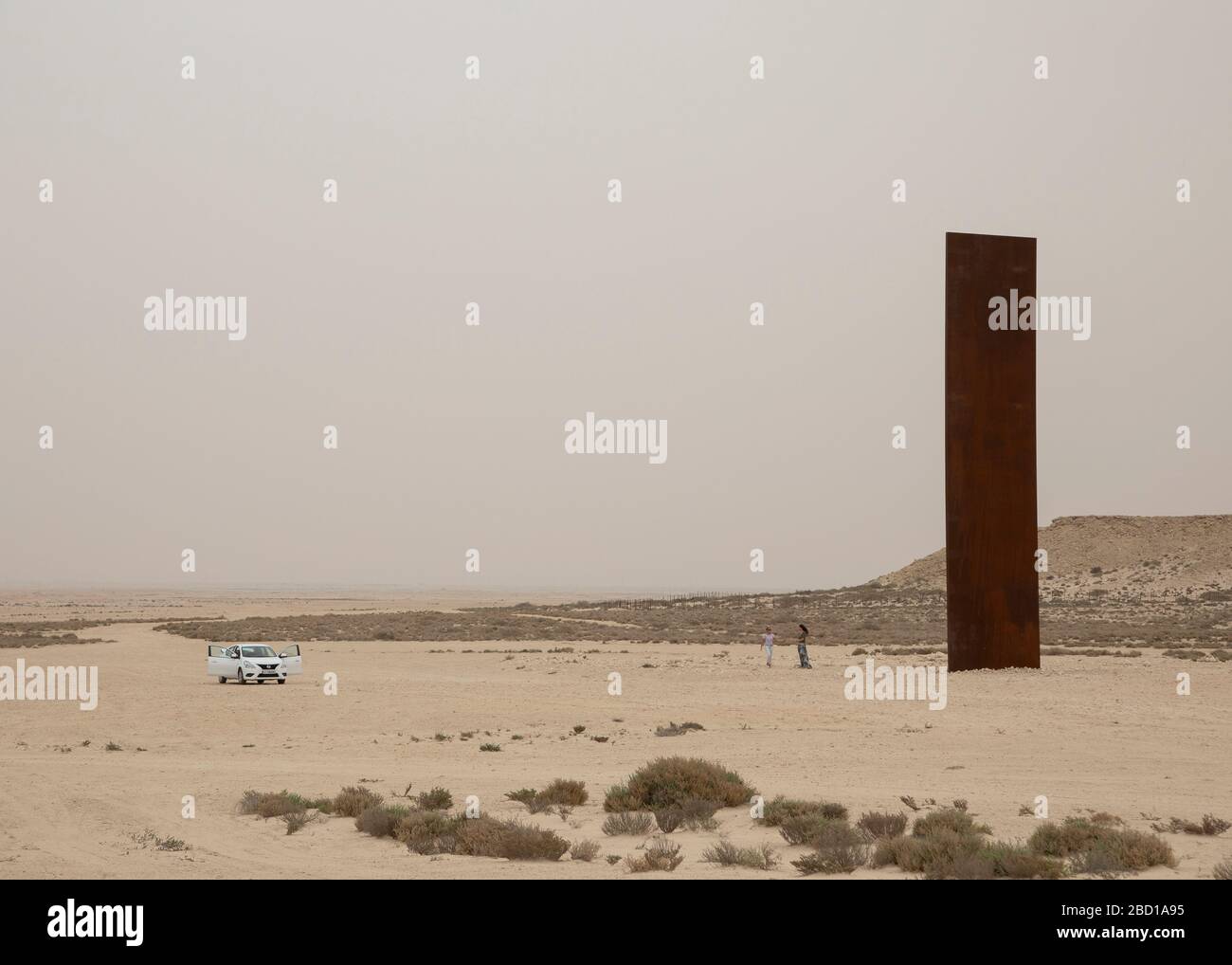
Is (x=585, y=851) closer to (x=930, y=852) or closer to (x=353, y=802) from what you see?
(x=930, y=852)

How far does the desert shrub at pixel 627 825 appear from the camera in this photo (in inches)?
569

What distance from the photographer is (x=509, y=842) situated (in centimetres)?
1295

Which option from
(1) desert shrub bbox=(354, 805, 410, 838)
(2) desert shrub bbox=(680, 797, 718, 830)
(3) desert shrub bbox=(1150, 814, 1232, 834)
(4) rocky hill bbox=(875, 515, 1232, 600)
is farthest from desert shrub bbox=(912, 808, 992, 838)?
(4) rocky hill bbox=(875, 515, 1232, 600)

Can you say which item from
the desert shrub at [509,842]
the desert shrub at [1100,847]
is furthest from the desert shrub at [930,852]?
the desert shrub at [509,842]

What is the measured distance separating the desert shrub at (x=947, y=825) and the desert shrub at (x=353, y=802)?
6723 mm

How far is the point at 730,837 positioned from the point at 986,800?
4011 mm

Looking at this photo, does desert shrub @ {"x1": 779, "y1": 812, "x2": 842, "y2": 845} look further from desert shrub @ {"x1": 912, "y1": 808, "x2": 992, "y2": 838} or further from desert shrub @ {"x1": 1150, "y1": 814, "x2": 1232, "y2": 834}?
desert shrub @ {"x1": 1150, "y1": 814, "x2": 1232, "y2": 834}

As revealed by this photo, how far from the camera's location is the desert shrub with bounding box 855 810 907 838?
44.2 ft

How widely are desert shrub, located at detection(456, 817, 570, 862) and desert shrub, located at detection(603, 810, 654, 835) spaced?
0.78m

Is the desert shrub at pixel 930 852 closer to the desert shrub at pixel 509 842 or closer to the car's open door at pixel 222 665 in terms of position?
the desert shrub at pixel 509 842

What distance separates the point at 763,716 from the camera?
27984mm

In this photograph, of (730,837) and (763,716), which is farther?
(763,716)
